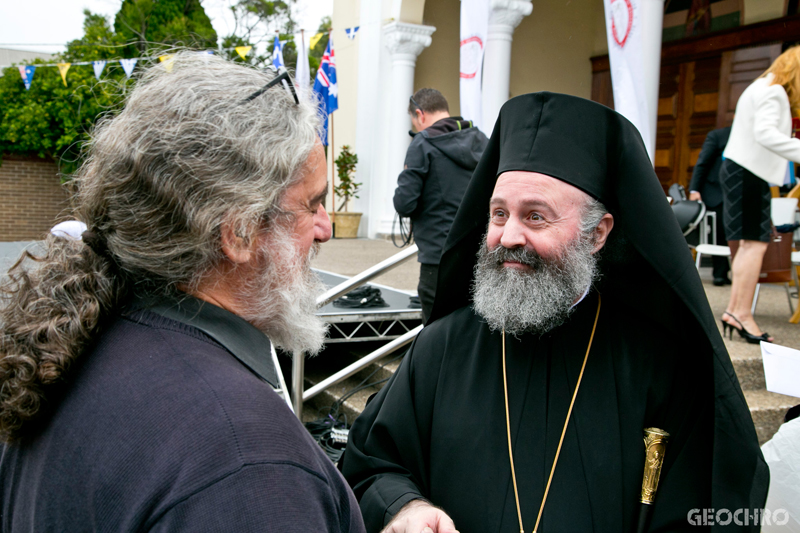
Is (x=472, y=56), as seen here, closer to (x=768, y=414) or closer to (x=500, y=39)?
(x=768, y=414)

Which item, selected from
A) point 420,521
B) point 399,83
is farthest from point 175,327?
point 399,83

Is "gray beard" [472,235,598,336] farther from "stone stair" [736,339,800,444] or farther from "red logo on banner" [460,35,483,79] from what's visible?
"red logo on banner" [460,35,483,79]

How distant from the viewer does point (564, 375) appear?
5.99ft

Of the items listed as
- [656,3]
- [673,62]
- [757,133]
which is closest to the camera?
[757,133]

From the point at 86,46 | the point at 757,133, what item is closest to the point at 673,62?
the point at 757,133

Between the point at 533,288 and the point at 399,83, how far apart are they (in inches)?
398

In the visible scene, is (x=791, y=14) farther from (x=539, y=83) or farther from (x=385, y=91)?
(x=385, y=91)

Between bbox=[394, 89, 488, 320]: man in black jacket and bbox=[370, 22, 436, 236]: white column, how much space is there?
22.7 feet

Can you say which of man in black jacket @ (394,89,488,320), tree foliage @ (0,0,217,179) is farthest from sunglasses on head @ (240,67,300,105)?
tree foliage @ (0,0,217,179)

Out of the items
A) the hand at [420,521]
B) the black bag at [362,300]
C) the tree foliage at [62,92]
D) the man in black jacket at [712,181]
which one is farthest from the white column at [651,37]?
the tree foliage at [62,92]

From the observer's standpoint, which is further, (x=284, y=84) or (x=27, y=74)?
(x=27, y=74)

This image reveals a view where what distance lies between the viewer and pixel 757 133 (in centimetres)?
388

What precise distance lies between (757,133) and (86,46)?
1646cm

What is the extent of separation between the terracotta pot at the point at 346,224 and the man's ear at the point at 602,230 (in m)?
11.3
